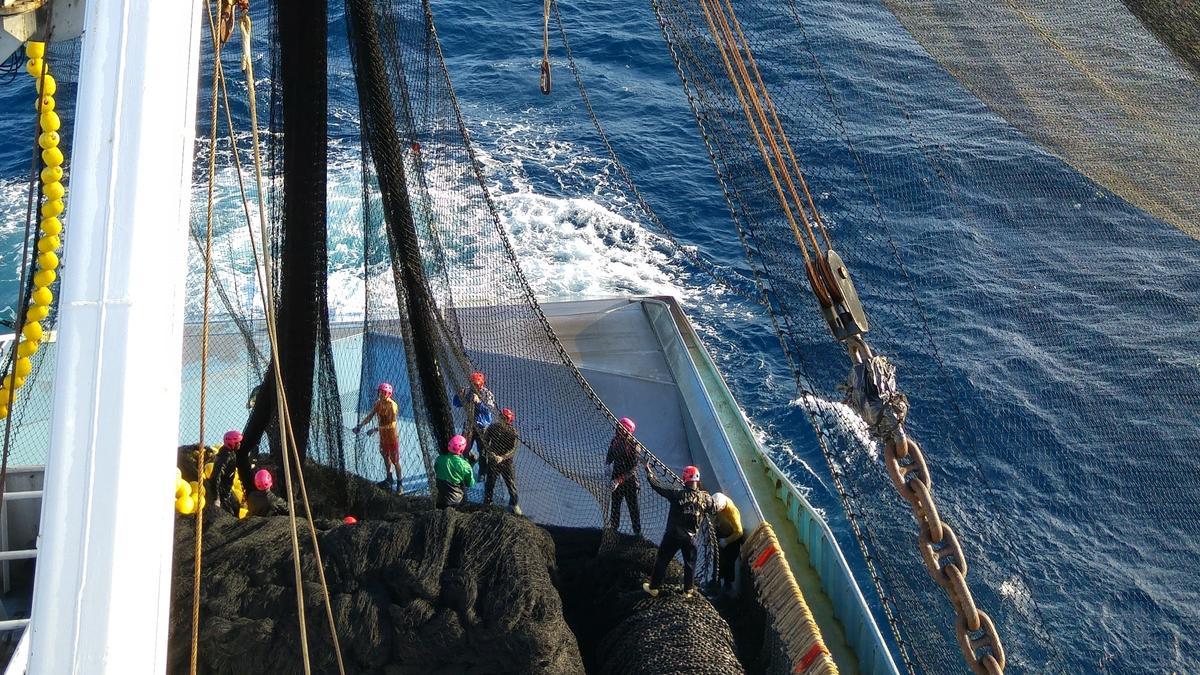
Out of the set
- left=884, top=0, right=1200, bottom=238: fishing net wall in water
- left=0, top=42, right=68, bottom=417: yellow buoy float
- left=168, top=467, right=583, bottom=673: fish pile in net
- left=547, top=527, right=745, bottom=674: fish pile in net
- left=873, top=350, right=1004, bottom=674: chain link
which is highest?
left=884, top=0, right=1200, bottom=238: fishing net wall in water

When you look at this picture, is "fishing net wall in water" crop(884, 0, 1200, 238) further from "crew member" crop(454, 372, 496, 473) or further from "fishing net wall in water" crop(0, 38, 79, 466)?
"fishing net wall in water" crop(0, 38, 79, 466)

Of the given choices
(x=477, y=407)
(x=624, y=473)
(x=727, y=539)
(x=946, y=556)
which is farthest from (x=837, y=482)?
(x=477, y=407)

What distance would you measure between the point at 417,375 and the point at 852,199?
41.0 feet

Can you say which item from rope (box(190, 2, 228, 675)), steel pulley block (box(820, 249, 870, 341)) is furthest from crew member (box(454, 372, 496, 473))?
steel pulley block (box(820, 249, 870, 341))

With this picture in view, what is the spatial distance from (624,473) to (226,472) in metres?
3.57

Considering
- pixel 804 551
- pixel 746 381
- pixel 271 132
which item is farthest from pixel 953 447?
pixel 271 132

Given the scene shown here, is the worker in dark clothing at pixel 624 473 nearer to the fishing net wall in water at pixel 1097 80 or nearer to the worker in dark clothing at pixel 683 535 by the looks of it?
the worker in dark clothing at pixel 683 535

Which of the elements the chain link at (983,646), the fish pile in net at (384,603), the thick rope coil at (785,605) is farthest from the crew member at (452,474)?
the chain link at (983,646)

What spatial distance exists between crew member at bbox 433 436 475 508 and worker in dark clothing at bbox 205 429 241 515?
1.80 metres

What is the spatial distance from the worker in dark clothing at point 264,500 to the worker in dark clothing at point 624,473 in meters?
2.86

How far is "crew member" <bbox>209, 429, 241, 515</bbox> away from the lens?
9.33 m

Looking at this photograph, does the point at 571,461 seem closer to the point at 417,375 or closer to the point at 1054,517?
the point at 417,375

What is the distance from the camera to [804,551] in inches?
420

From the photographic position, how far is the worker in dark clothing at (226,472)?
9.32 m
